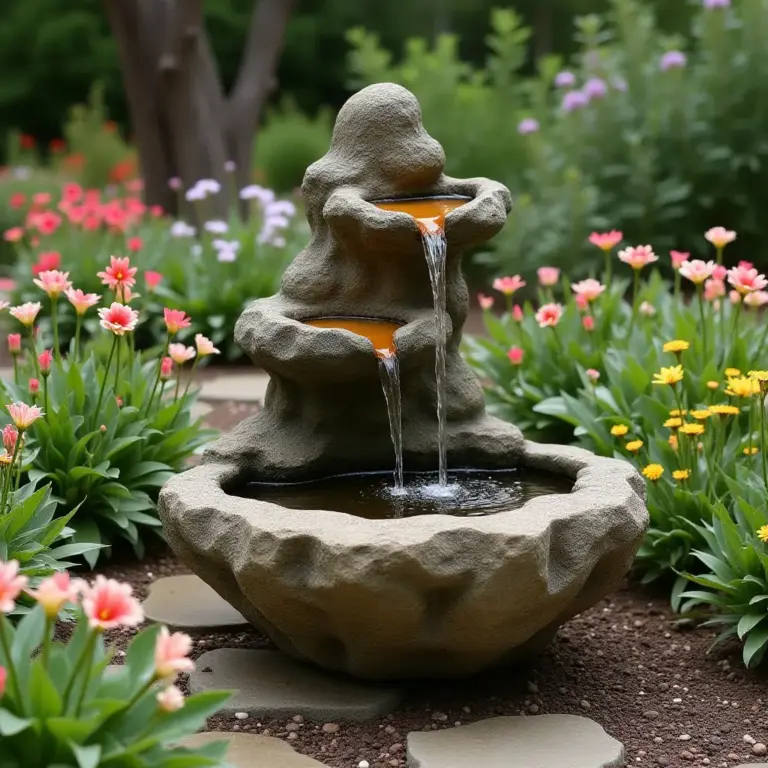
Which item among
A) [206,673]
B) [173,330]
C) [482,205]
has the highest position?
[482,205]

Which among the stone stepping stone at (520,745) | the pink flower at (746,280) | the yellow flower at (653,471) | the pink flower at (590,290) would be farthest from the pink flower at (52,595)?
the pink flower at (590,290)

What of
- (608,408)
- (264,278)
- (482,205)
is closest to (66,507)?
(482,205)

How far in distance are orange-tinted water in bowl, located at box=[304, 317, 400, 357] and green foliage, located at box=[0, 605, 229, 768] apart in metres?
1.35

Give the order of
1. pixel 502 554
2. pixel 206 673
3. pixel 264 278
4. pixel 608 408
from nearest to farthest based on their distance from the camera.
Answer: pixel 502 554
pixel 206 673
pixel 608 408
pixel 264 278

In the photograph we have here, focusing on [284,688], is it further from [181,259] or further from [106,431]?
[181,259]

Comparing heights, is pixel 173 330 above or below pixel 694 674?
above

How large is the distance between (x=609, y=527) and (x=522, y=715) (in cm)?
56

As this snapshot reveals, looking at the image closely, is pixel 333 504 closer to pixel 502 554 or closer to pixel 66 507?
pixel 502 554

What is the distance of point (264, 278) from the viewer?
7852mm

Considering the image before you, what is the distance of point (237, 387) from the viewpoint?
6797mm

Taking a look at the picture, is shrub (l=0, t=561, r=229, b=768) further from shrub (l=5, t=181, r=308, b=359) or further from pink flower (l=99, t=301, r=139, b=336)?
shrub (l=5, t=181, r=308, b=359)

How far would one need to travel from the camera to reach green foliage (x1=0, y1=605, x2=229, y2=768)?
84.0 inches

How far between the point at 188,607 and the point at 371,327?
1.16 metres

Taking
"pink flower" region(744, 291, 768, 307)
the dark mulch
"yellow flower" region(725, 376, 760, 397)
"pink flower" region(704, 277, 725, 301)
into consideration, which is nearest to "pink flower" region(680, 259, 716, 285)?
"pink flower" region(744, 291, 768, 307)
